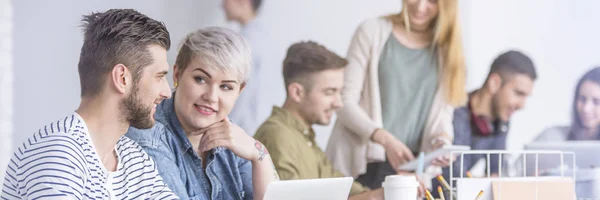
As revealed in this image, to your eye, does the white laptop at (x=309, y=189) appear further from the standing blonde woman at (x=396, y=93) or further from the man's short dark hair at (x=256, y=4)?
the man's short dark hair at (x=256, y=4)

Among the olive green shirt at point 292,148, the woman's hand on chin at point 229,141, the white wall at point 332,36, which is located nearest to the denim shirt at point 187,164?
the woman's hand on chin at point 229,141

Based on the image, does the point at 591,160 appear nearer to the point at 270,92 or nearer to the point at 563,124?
the point at 563,124

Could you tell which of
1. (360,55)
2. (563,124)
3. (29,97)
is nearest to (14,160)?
(29,97)

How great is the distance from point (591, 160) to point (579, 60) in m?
0.53

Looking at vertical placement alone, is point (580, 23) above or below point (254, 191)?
above

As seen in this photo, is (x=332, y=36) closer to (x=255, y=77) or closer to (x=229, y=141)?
(x=255, y=77)

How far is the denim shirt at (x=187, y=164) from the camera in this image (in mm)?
1905

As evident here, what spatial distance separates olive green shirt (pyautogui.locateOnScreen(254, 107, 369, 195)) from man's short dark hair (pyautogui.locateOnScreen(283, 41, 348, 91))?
20 centimetres

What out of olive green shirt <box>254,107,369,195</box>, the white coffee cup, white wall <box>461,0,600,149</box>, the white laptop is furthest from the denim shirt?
white wall <box>461,0,600,149</box>

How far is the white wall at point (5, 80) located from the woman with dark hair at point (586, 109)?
8.02 ft

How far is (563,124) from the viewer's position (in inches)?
147

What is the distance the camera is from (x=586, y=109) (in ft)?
12.2

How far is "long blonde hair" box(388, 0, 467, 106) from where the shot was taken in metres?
3.78

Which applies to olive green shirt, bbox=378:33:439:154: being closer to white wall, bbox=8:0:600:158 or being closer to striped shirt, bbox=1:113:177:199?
white wall, bbox=8:0:600:158
